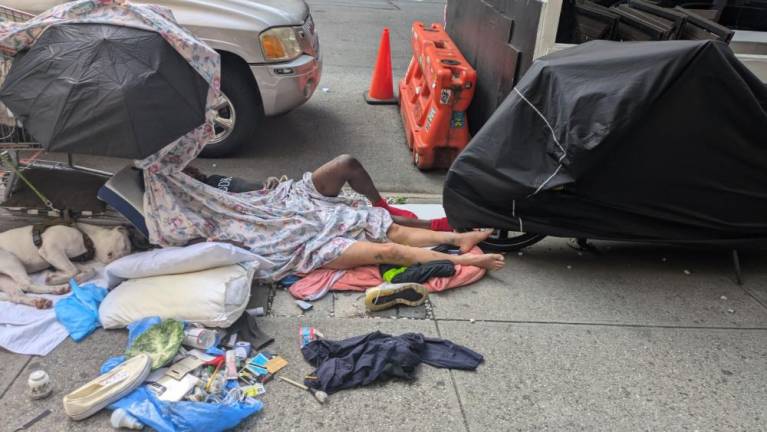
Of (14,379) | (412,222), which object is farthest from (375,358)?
(14,379)

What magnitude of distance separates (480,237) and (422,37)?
353 cm

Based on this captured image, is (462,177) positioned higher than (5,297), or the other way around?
(462,177)

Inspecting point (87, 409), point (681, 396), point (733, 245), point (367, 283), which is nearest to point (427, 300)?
point (367, 283)

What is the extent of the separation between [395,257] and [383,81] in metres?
4.05

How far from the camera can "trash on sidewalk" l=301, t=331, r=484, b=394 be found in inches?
107

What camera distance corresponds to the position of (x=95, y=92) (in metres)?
2.79

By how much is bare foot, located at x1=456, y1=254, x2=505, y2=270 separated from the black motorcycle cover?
0.74 ft

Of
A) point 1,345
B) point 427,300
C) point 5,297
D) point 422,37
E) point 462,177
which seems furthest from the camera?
point 422,37

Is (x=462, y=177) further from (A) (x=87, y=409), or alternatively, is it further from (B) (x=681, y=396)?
(A) (x=87, y=409)

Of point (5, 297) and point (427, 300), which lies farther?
point (427, 300)

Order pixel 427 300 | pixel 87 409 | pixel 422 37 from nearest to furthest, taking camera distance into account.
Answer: pixel 87 409 → pixel 427 300 → pixel 422 37

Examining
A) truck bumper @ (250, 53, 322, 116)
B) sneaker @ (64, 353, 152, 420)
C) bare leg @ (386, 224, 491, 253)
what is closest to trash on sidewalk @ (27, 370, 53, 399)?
sneaker @ (64, 353, 152, 420)

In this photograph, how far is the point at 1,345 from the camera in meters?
2.80

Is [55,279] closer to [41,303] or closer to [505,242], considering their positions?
[41,303]
